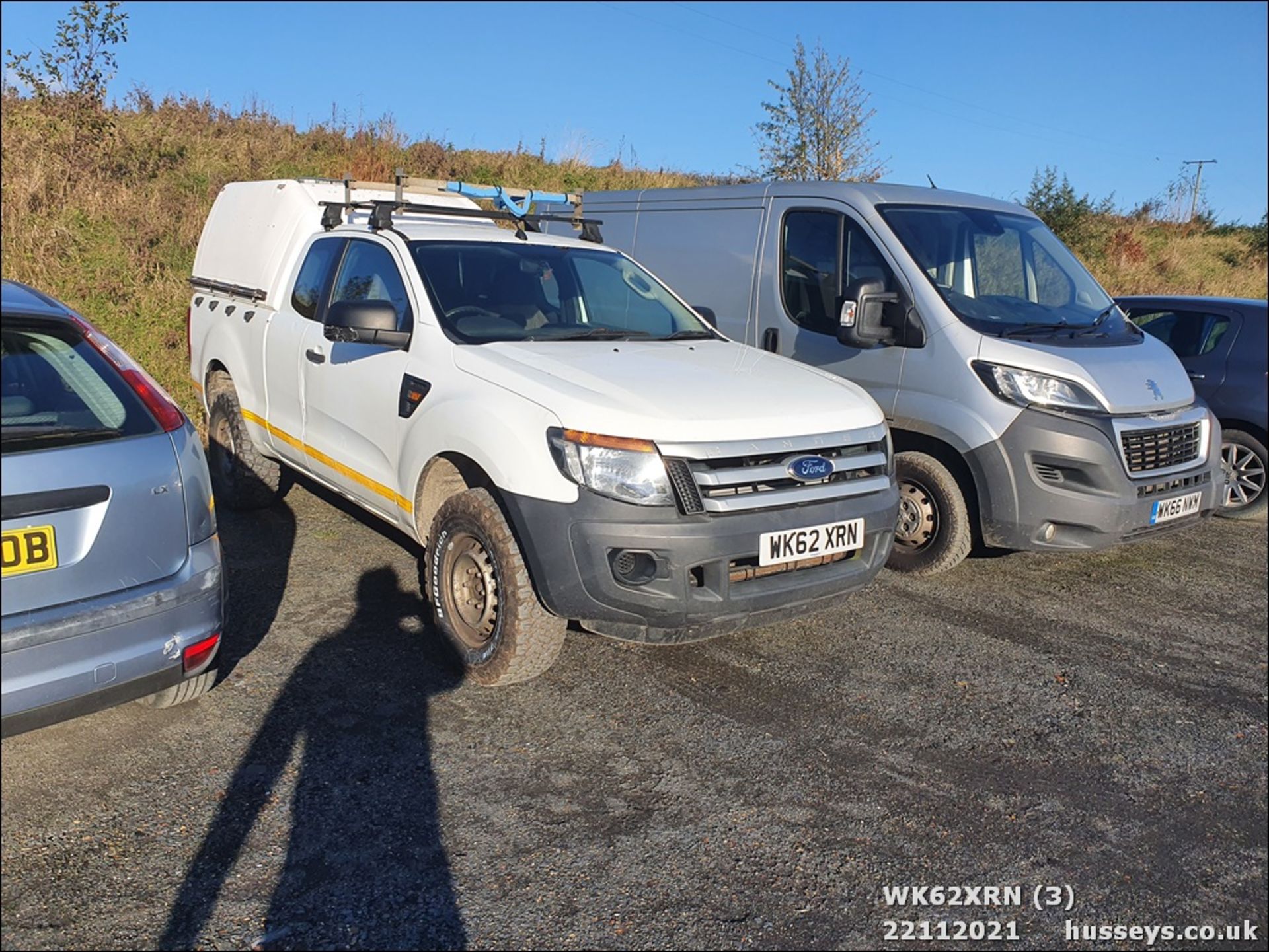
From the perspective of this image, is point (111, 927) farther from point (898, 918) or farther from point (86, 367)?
point (898, 918)

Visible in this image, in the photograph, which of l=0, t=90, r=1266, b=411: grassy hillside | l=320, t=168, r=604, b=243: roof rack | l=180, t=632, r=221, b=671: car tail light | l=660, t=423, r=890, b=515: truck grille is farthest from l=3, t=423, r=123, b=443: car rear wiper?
l=0, t=90, r=1266, b=411: grassy hillside

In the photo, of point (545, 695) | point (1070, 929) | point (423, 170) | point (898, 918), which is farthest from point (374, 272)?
point (423, 170)

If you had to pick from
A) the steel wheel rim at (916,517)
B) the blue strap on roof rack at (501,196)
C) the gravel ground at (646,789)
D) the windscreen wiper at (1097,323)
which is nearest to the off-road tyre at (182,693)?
the gravel ground at (646,789)

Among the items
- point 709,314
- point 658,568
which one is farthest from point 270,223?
point 658,568

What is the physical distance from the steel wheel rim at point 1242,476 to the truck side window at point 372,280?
20.3 ft

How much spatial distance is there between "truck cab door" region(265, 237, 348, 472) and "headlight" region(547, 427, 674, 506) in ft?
7.74

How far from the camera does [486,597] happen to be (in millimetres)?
3807

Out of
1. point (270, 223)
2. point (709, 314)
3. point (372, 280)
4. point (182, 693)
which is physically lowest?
point (182, 693)

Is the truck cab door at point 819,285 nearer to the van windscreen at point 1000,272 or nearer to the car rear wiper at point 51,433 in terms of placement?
the van windscreen at point 1000,272

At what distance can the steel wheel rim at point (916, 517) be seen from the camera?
535 centimetres

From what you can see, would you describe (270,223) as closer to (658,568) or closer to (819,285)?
(819,285)

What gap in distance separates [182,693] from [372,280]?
2.28 meters

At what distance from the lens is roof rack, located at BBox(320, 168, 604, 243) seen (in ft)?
16.7

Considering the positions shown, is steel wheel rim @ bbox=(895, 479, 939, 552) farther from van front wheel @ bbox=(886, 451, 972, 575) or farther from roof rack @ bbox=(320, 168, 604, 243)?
roof rack @ bbox=(320, 168, 604, 243)
